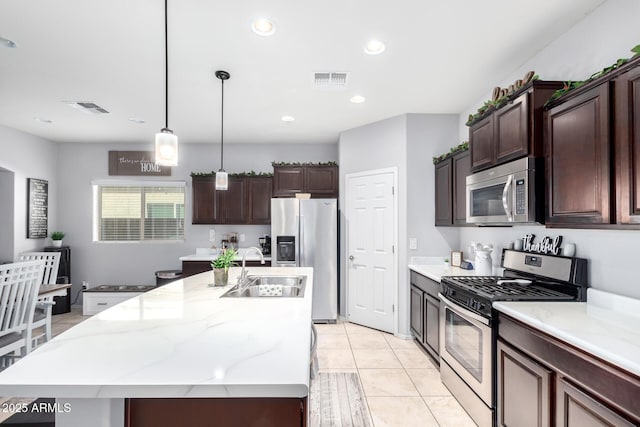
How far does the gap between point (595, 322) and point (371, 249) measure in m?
2.76

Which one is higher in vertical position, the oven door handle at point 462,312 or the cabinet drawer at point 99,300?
the oven door handle at point 462,312

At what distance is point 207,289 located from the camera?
2316 mm

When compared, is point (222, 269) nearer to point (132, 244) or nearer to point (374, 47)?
point (374, 47)

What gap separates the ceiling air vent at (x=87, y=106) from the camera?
359 cm

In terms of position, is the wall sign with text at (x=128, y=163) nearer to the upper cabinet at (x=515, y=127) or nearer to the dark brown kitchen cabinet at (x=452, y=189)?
the dark brown kitchen cabinet at (x=452, y=189)

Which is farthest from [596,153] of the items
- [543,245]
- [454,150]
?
[454,150]

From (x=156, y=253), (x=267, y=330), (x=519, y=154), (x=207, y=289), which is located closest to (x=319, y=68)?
(x=519, y=154)

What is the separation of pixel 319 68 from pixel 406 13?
921mm

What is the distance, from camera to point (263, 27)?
7.20 feet

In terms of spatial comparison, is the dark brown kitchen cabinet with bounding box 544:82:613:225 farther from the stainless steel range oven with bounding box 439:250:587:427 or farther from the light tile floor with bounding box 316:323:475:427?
the light tile floor with bounding box 316:323:475:427

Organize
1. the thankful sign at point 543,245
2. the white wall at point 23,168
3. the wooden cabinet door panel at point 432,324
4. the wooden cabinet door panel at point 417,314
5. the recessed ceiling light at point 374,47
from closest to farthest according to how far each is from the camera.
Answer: the thankful sign at point 543,245 < the recessed ceiling light at point 374,47 < the wooden cabinet door panel at point 432,324 < the wooden cabinet door panel at point 417,314 < the white wall at point 23,168

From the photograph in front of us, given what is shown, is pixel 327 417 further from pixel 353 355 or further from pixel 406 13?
pixel 406 13

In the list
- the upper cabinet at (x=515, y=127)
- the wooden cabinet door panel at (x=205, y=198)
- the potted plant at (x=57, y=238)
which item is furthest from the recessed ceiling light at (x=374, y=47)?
the potted plant at (x=57, y=238)

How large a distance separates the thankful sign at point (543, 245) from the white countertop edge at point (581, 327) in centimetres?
45
